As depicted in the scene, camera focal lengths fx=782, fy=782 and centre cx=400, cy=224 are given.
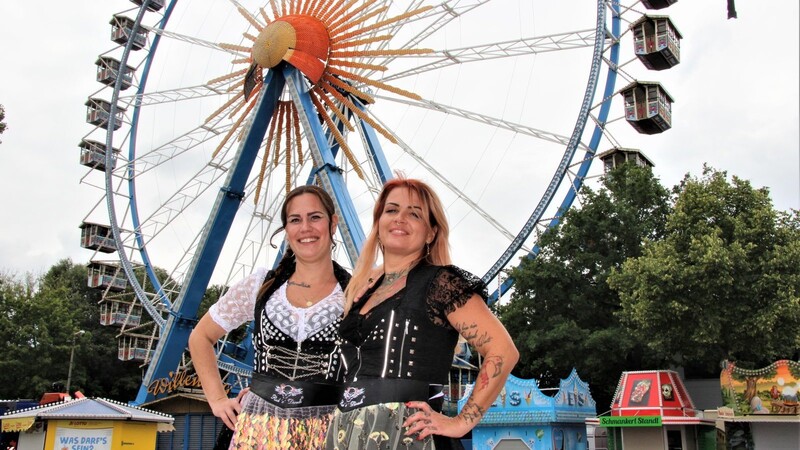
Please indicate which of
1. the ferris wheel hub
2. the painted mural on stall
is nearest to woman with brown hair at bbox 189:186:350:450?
the painted mural on stall

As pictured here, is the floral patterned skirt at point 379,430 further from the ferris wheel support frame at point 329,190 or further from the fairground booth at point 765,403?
the fairground booth at point 765,403

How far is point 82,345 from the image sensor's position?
3691cm

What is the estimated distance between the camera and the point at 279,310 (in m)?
3.49

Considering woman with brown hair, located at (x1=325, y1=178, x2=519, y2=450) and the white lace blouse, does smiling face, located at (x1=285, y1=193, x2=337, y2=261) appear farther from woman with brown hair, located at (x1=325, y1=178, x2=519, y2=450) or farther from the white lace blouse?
woman with brown hair, located at (x1=325, y1=178, x2=519, y2=450)

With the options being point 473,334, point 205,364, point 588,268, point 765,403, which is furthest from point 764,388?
point 473,334

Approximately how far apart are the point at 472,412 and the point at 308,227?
1266 mm

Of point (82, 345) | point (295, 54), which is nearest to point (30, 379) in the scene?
point (82, 345)

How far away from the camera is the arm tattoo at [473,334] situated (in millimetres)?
2764

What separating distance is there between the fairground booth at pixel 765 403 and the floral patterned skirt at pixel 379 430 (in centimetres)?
1450

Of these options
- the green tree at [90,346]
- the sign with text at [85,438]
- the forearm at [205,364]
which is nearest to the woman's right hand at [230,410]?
the forearm at [205,364]

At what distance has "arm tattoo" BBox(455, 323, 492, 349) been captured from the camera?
2.76m

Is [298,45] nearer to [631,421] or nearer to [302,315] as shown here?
[631,421]

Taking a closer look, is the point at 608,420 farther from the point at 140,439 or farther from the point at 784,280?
the point at 140,439

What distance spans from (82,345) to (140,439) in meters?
24.6
